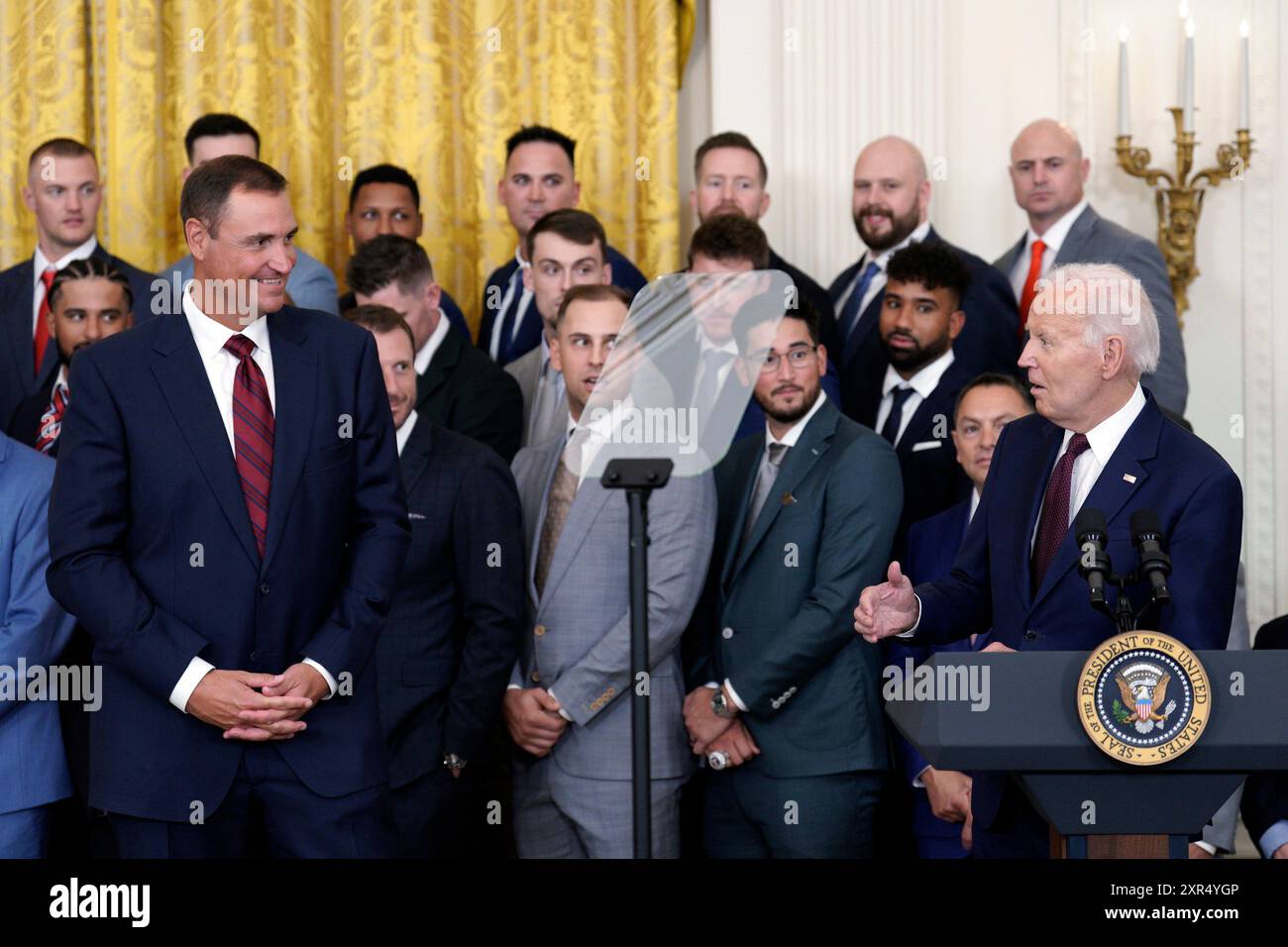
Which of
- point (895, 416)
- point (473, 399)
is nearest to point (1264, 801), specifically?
point (895, 416)

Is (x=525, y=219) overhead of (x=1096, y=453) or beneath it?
overhead

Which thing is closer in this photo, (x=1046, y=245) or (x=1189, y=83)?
(x=1046, y=245)

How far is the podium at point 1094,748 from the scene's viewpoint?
2.60 metres

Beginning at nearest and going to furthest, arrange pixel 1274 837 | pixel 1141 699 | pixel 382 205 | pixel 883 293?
pixel 1141 699, pixel 1274 837, pixel 883 293, pixel 382 205

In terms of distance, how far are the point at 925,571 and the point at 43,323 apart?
8.91 feet

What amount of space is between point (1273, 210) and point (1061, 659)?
3.91m

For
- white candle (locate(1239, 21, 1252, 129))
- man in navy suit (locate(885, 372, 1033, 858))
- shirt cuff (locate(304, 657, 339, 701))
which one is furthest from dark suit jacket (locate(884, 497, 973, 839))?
white candle (locate(1239, 21, 1252, 129))

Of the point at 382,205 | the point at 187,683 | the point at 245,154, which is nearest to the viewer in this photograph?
the point at 187,683

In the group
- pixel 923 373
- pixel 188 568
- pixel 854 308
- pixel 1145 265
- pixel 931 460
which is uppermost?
pixel 1145 265

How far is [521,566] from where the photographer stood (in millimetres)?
4129

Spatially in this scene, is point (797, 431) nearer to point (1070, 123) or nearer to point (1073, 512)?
point (1073, 512)

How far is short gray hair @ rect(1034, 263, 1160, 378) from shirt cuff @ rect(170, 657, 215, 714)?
1.67 metres

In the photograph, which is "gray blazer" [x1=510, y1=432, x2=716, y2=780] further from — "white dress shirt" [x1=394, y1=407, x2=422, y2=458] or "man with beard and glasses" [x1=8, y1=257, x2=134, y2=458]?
"man with beard and glasses" [x1=8, y1=257, x2=134, y2=458]

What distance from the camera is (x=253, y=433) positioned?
10.2ft
